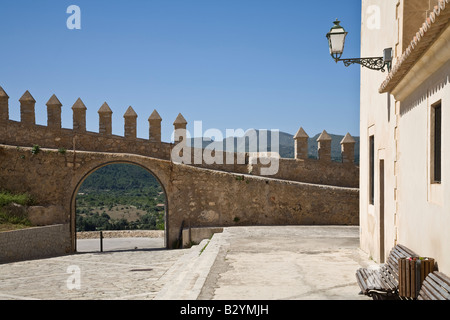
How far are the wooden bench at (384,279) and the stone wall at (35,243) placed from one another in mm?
11548

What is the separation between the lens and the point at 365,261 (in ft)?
32.7

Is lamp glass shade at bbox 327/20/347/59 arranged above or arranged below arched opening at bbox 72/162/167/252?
above

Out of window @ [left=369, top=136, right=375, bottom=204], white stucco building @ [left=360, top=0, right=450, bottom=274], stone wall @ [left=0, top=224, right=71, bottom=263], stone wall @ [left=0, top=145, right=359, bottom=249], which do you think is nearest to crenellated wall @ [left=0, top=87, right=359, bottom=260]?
stone wall @ [left=0, top=145, right=359, bottom=249]

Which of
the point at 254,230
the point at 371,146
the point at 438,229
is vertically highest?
the point at 371,146

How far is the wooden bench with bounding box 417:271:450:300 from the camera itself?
15.6 feet

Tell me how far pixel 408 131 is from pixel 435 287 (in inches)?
118

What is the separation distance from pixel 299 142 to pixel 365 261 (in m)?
10.2

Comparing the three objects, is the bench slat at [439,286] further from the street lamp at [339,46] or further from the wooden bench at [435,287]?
the street lamp at [339,46]

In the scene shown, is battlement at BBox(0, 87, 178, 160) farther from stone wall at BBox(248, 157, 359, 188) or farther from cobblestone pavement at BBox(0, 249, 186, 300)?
cobblestone pavement at BBox(0, 249, 186, 300)

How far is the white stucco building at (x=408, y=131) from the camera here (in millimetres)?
5547

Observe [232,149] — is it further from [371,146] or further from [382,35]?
[382,35]

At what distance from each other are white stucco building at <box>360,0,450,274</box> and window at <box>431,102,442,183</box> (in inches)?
0.5

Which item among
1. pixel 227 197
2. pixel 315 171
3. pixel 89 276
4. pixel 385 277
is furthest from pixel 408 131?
pixel 315 171
